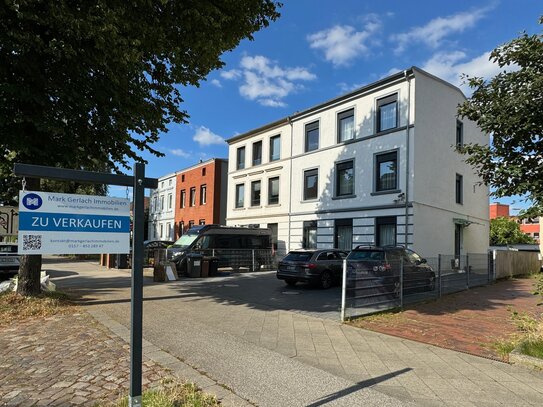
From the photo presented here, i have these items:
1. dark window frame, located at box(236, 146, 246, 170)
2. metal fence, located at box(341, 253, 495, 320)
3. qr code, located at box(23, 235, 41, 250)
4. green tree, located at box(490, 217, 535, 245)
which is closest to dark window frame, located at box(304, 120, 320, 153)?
dark window frame, located at box(236, 146, 246, 170)

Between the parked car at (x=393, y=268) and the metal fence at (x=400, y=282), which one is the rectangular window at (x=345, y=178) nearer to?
the metal fence at (x=400, y=282)

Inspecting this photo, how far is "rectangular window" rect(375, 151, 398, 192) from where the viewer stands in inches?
856

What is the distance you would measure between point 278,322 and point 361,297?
2.17 m

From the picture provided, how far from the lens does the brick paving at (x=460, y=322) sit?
25.1 feet

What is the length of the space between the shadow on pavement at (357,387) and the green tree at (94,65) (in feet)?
22.8

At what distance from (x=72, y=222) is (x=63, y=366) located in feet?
9.19

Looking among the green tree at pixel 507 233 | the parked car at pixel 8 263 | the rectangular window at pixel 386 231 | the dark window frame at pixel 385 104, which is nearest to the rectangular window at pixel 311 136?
the dark window frame at pixel 385 104

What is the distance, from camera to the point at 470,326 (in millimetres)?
9016

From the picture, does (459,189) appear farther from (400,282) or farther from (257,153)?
(400,282)

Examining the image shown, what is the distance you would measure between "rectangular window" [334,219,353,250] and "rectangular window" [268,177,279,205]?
6.27 m

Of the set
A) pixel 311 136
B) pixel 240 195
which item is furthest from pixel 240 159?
pixel 311 136

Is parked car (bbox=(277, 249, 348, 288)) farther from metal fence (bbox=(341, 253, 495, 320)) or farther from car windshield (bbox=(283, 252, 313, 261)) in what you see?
metal fence (bbox=(341, 253, 495, 320))

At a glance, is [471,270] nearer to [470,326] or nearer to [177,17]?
[470,326]

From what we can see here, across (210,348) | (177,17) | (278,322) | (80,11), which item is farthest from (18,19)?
(278,322)
